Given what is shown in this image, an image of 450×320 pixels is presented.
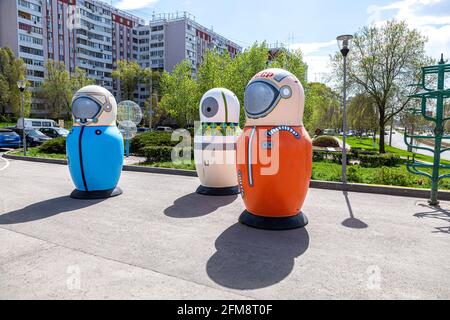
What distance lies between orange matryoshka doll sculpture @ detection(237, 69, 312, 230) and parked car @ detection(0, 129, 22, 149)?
2243 cm

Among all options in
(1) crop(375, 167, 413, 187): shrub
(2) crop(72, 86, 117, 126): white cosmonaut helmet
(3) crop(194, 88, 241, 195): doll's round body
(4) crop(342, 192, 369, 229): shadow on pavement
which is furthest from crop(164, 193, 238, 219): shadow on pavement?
(1) crop(375, 167, 413, 187): shrub

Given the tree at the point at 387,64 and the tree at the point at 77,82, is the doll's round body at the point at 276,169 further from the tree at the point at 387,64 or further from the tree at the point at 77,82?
the tree at the point at 77,82

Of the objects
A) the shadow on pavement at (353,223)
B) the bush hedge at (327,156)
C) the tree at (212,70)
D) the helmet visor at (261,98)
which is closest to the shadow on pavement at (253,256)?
the shadow on pavement at (353,223)

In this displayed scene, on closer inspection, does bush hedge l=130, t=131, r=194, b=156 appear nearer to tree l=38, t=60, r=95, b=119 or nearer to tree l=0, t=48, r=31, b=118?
tree l=0, t=48, r=31, b=118

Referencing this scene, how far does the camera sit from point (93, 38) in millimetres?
70500

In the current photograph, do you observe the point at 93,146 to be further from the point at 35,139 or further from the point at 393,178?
the point at 35,139

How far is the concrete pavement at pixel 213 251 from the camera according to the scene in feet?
12.1

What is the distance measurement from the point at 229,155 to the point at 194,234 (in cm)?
344

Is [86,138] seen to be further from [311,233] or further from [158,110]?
[158,110]

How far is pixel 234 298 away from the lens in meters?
3.50

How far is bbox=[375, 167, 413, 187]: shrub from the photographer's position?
9.50 metres

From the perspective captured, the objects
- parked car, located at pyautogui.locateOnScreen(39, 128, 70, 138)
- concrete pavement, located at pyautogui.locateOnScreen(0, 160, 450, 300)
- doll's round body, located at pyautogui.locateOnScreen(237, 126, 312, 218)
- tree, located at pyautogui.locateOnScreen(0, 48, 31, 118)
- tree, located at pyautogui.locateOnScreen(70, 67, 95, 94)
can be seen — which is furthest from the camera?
tree, located at pyautogui.locateOnScreen(70, 67, 95, 94)

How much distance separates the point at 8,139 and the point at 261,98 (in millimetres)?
22885

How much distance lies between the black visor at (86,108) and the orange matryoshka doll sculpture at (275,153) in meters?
4.19
